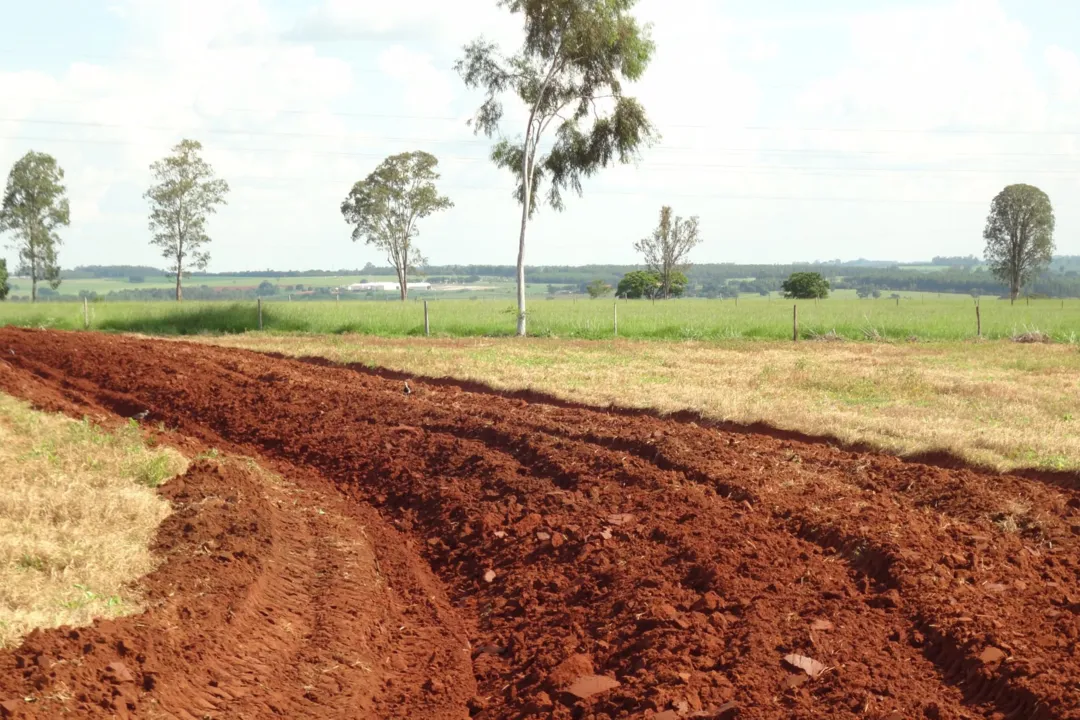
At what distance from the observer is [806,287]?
70.7 metres

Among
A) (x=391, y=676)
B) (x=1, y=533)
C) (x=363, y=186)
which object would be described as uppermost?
(x=363, y=186)

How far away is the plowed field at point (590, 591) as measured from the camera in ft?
18.1

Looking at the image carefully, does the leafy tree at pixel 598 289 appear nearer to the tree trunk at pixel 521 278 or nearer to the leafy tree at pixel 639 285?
the leafy tree at pixel 639 285

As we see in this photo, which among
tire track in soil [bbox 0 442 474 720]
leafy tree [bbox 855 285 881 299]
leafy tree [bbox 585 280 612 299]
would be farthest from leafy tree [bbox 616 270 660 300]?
tire track in soil [bbox 0 442 474 720]

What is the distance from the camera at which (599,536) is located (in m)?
8.38

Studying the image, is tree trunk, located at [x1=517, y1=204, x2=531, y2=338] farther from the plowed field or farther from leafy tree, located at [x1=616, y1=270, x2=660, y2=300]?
leafy tree, located at [x1=616, y1=270, x2=660, y2=300]

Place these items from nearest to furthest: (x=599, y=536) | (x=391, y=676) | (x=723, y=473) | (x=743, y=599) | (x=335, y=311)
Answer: (x=391, y=676) → (x=743, y=599) → (x=599, y=536) → (x=723, y=473) → (x=335, y=311)

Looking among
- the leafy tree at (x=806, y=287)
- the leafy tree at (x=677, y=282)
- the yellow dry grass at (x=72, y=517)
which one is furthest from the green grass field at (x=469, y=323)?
the leafy tree at (x=677, y=282)

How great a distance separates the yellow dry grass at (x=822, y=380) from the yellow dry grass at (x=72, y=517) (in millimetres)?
7927

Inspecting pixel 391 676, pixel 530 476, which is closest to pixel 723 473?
pixel 530 476

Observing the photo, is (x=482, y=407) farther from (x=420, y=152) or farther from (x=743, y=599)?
(x=420, y=152)

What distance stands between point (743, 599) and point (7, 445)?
7613mm

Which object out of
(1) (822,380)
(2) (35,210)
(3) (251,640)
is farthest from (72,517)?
(2) (35,210)

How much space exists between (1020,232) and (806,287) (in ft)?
80.8
